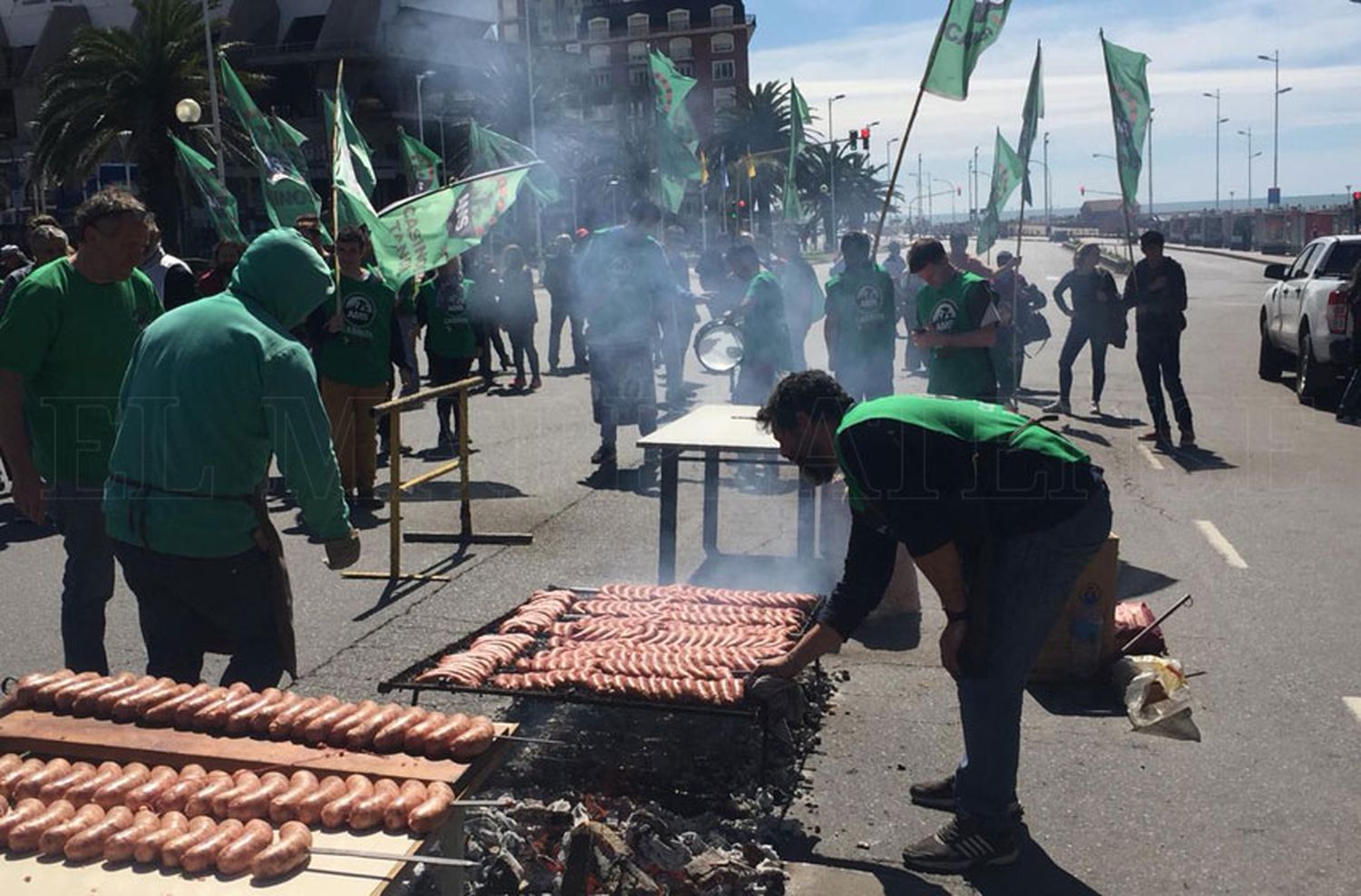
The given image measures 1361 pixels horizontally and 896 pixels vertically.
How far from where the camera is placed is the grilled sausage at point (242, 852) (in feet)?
9.75

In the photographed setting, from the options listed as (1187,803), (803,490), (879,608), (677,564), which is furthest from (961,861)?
(677,564)

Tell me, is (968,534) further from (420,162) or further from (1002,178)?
(1002,178)

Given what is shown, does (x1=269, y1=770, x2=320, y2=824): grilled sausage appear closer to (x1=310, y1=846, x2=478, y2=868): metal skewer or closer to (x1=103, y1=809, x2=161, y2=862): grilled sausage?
(x1=310, y1=846, x2=478, y2=868): metal skewer

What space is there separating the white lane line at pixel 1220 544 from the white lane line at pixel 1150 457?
7.16 ft

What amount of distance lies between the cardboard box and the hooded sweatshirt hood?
3.51 metres

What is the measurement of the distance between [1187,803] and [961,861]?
42.3 inches

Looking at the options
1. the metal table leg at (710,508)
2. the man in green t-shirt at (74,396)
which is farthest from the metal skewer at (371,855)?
the metal table leg at (710,508)

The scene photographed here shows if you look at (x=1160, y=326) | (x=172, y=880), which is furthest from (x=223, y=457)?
(x=1160, y=326)

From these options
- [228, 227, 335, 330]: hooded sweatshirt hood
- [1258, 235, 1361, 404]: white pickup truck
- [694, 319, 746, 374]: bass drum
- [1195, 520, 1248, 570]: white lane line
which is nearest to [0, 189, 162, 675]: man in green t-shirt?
[228, 227, 335, 330]: hooded sweatshirt hood

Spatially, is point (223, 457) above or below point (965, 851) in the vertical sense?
above

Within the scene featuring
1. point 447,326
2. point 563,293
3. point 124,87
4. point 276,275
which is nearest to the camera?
point 276,275

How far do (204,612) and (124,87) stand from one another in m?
38.0

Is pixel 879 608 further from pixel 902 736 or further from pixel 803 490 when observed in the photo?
pixel 902 736

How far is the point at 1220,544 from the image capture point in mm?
8680
